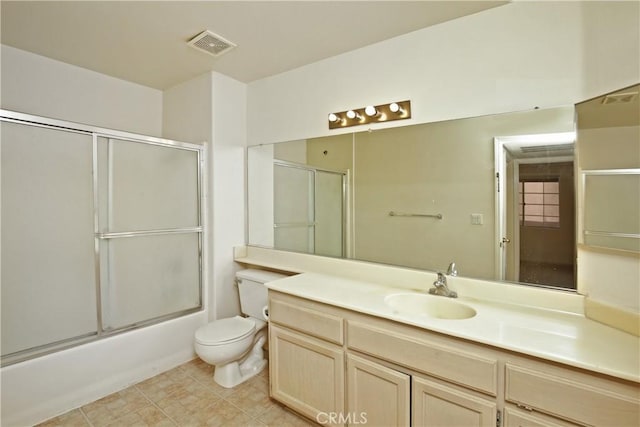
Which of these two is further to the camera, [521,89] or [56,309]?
[56,309]

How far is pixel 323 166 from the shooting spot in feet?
7.84

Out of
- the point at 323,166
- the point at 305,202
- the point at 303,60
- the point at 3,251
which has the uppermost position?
the point at 303,60

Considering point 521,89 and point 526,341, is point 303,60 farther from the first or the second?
point 526,341

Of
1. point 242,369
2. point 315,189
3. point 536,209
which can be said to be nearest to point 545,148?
point 536,209

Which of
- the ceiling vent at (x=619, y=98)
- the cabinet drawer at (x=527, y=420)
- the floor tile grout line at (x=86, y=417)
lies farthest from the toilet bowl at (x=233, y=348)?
the ceiling vent at (x=619, y=98)

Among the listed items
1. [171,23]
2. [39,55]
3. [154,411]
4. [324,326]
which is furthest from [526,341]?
[39,55]

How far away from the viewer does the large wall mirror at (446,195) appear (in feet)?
4.86

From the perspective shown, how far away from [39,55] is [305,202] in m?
2.32

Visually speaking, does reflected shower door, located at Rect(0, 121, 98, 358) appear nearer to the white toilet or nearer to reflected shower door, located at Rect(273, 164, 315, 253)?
the white toilet

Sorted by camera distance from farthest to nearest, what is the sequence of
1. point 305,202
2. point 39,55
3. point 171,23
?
1. point 305,202
2. point 39,55
3. point 171,23

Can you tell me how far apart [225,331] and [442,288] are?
1.51 metres

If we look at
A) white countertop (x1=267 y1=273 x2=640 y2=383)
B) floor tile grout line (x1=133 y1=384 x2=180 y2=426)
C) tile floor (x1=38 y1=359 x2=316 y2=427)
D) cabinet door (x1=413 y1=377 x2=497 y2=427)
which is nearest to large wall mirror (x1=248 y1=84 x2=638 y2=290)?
white countertop (x1=267 y1=273 x2=640 y2=383)

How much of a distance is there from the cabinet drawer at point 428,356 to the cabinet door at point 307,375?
0.60 feet

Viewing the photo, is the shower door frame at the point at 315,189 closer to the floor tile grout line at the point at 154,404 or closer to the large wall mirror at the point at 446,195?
the large wall mirror at the point at 446,195
